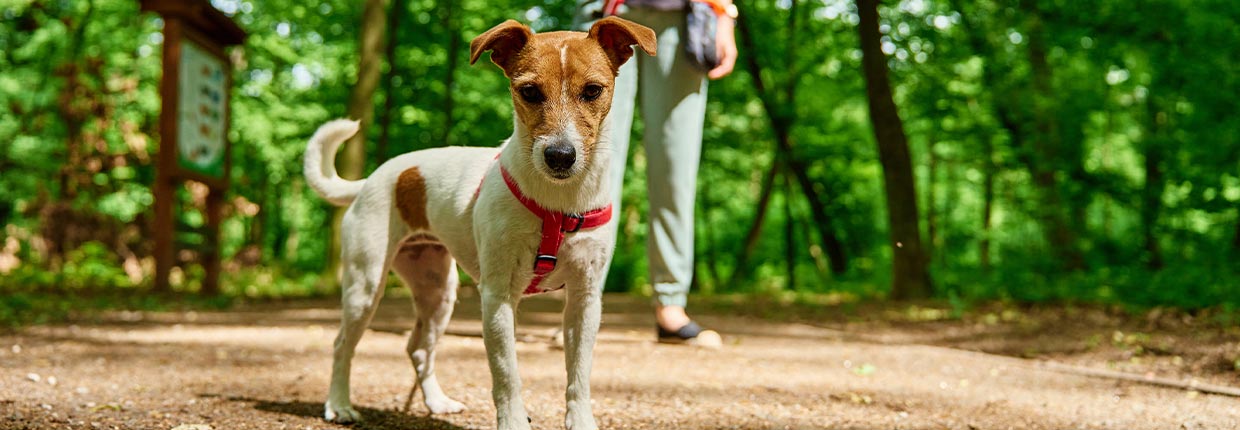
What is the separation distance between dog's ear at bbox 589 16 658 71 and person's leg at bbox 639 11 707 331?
7.48ft

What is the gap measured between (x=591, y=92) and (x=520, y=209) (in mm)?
405

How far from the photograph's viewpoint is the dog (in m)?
Answer: 2.50

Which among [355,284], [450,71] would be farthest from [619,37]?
[450,71]

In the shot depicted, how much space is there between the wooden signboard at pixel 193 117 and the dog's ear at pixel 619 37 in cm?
872

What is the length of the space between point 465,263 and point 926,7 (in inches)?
459

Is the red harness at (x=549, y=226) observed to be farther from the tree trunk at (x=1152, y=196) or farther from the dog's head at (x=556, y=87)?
the tree trunk at (x=1152, y=196)

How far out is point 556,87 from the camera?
247 centimetres

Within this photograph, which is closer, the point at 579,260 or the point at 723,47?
the point at 579,260

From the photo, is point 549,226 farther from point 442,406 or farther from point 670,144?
point 670,144

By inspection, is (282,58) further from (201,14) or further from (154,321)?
(154,321)

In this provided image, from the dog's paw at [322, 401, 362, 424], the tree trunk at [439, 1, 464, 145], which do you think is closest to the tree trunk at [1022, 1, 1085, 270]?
the dog's paw at [322, 401, 362, 424]

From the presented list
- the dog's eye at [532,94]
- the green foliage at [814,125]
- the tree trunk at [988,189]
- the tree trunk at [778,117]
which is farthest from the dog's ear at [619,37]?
the tree trunk at [778,117]

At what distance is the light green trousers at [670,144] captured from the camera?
16.5 ft

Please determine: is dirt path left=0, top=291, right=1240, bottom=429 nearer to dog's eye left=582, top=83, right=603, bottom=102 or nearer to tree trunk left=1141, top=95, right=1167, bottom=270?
dog's eye left=582, top=83, right=603, bottom=102
